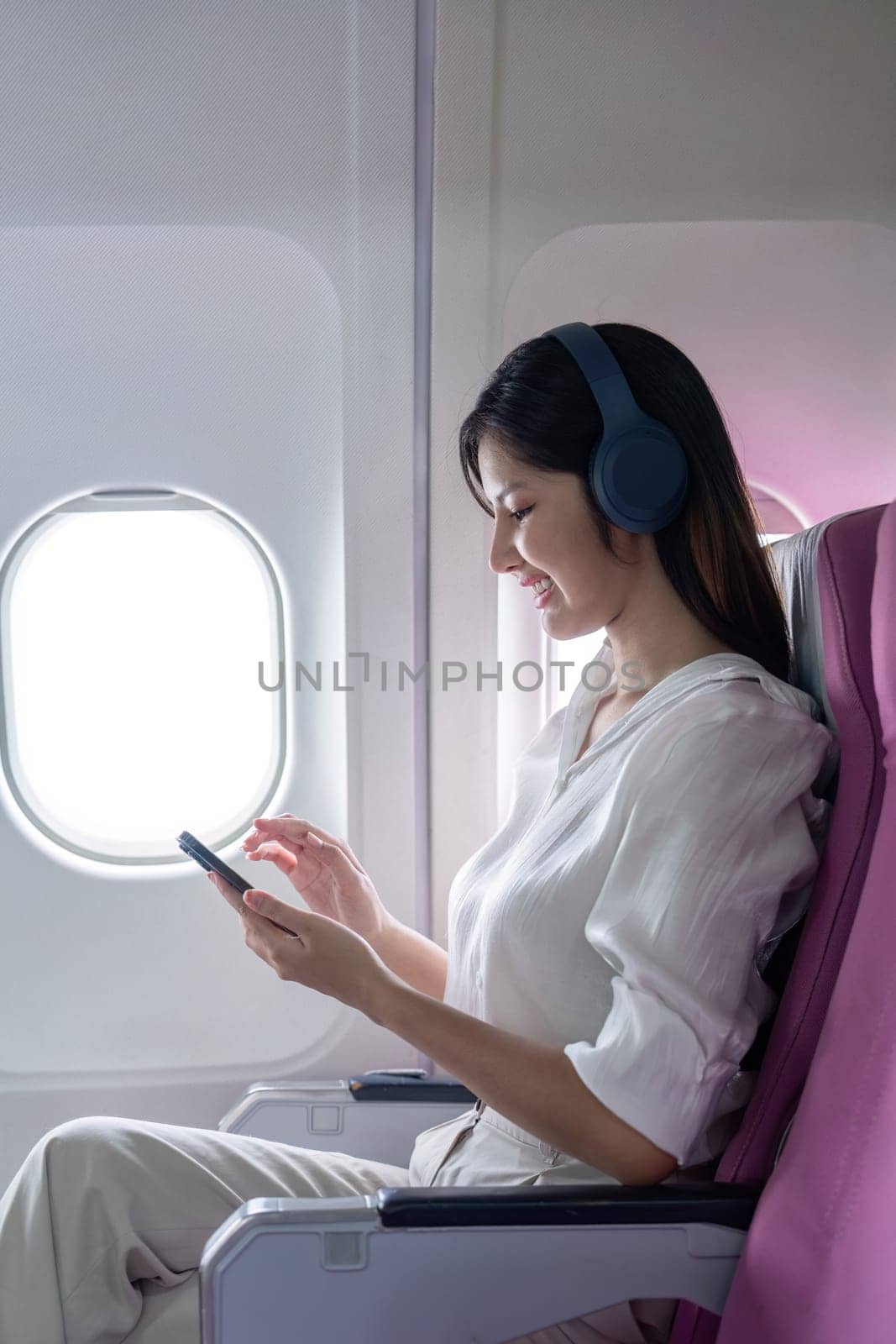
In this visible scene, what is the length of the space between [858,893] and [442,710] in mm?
969

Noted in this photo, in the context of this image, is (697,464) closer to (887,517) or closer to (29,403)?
(887,517)

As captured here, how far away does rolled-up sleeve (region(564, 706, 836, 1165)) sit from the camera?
112 cm

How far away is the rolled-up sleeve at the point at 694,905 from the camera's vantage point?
112cm

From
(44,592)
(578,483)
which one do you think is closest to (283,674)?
(44,592)

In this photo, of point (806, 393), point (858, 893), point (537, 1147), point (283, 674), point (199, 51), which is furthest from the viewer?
point (283, 674)

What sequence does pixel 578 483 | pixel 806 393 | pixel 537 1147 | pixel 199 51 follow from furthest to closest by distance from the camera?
pixel 806 393
pixel 199 51
pixel 578 483
pixel 537 1147

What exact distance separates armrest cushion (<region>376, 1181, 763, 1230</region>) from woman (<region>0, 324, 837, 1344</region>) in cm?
3

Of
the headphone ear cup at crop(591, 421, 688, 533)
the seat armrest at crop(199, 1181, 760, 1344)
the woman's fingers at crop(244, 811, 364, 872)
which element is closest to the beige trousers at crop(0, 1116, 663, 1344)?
the seat armrest at crop(199, 1181, 760, 1344)

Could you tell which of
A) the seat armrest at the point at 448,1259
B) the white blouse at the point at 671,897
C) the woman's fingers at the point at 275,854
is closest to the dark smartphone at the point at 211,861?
the woman's fingers at the point at 275,854

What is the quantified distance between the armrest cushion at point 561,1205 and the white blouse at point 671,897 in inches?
2.0

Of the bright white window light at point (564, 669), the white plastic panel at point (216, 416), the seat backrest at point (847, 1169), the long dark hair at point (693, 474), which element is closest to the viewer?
the seat backrest at point (847, 1169)

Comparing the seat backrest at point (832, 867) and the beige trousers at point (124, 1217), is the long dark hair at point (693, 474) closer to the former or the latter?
the seat backrest at point (832, 867)

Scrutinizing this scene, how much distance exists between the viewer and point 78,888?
2074mm

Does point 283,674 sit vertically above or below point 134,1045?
above
